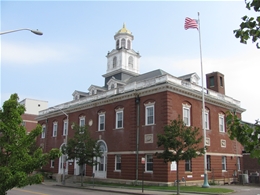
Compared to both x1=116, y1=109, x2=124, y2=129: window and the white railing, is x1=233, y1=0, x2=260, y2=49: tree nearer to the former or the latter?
the white railing

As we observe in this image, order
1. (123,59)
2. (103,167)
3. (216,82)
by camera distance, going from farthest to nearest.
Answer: (123,59) → (216,82) → (103,167)

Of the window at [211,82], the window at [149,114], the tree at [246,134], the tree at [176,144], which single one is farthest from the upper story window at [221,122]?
the tree at [246,134]

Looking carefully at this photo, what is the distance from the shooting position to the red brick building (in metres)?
28.0

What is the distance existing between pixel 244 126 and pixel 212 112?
29066mm

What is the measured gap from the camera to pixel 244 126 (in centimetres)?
551

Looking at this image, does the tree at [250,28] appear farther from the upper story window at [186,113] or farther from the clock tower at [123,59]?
the clock tower at [123,59]

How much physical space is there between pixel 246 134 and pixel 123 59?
38727 mm

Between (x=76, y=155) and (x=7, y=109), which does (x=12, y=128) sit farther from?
(x=76, y=155)

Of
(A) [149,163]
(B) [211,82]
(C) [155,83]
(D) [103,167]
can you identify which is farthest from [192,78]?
(D) [103,167]

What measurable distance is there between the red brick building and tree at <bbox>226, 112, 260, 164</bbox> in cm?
2127

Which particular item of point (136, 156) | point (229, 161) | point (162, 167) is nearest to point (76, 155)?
point (136, 156)

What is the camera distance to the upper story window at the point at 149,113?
29.0 meters

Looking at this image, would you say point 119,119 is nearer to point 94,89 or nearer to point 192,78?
point 94,89

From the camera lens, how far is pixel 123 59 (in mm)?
43469
